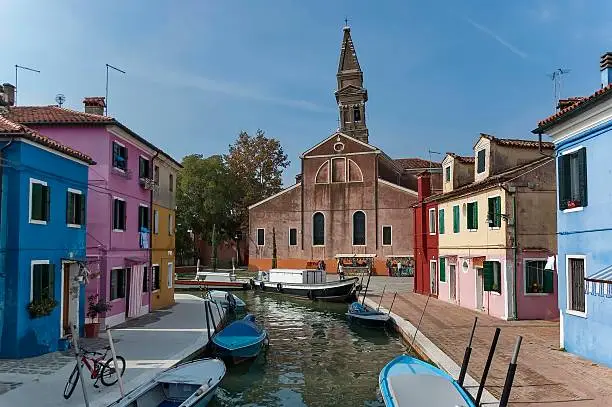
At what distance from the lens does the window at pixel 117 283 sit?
19.4 meters

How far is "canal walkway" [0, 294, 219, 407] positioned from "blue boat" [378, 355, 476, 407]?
5101mm

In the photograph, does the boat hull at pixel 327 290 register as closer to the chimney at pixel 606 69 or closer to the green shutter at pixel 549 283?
the green shutter at pixel 549 283

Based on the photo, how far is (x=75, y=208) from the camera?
53.8ft

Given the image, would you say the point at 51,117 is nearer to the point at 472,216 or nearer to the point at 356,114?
the point at 472,216

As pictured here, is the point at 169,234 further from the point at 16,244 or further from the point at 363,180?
the point at 363,180

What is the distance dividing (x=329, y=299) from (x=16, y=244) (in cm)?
2286

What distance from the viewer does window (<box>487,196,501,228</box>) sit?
20752 mm

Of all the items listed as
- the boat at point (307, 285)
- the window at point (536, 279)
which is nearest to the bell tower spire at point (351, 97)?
the boat at point (307, 285)

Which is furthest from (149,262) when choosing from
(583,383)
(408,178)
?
(408,178)

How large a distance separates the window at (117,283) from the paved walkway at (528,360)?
10792 millimetres

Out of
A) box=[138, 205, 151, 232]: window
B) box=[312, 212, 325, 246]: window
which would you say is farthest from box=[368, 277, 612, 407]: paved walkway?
box=[312, 212, 325, 246]: window

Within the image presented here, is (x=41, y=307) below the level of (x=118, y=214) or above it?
below

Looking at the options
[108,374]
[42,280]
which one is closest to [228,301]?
[42,280]

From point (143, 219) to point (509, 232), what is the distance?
1470 centimetres
